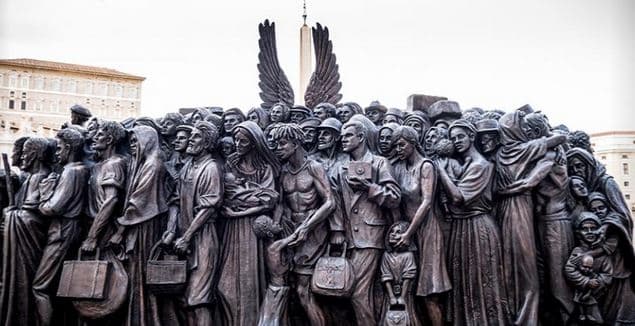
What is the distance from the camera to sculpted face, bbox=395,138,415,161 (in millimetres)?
6953

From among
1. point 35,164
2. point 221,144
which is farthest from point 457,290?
point 35,164

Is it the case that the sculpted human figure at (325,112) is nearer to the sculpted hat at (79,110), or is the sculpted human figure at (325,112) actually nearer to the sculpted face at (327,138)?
the sculpted face at (327,138)

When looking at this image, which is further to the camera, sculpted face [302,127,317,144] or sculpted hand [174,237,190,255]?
sculpted face [302,127,317,144]

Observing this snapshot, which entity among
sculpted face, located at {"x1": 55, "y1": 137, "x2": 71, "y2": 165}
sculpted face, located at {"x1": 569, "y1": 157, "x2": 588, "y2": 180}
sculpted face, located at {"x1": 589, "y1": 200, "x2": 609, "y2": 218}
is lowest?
sculpted face, located at {"x1": 589, "y1": 200, "x2": 609, "y2": 218}

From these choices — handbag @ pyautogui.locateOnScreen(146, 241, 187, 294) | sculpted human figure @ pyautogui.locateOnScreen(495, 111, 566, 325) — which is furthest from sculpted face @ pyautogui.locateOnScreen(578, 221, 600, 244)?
handbag @ pyautogui.locateOnScreen(146, 241, 187, 294)

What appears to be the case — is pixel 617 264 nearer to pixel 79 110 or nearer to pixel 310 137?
pixel 310 137

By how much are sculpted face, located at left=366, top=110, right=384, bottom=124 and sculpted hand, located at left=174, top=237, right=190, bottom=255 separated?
10.6 ft

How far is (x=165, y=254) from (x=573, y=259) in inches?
203

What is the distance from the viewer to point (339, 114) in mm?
7977

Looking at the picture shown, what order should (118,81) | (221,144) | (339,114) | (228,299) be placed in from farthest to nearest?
(118,81) → (339,114) → (221,144) → (228,299)

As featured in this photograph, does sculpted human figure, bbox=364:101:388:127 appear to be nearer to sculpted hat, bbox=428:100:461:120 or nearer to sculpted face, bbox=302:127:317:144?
sculpted hat, bbox=428:100:461:120

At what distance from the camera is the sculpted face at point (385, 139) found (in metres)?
7.04

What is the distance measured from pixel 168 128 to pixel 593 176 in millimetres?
5970

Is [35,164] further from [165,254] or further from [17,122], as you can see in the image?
[17,122]
